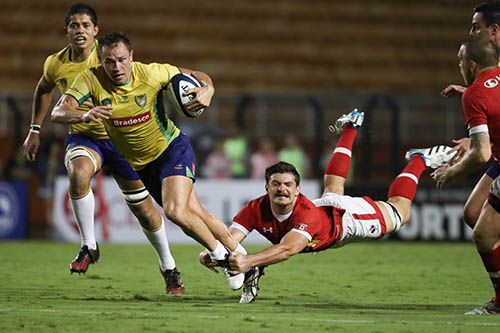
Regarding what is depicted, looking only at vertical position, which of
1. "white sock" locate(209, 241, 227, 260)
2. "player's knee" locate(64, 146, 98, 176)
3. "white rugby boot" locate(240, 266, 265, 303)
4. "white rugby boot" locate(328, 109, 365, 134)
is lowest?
"white rugby boot" locate(240, 266, 265, 303)

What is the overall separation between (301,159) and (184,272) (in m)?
5.78

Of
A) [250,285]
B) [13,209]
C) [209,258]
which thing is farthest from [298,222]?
[13,209]

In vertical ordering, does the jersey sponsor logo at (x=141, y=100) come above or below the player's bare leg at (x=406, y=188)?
above

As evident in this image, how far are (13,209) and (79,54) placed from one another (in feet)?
24.9

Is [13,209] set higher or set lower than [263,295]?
higher

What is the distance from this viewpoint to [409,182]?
830 cm

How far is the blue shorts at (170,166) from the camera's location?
690 cm

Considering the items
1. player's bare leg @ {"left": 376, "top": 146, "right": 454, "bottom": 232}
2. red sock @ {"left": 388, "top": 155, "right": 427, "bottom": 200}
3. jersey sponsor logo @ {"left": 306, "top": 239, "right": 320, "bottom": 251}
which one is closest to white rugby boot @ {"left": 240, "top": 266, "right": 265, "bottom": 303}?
jersey sponsor logo @ {"left": 306, "top": 239, "right": 320, "bottom": 251}

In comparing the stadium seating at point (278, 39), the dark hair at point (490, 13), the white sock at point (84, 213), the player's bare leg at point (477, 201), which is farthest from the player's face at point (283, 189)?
the stadium seating at point (278, 39)

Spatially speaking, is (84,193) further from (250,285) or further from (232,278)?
(250,285)

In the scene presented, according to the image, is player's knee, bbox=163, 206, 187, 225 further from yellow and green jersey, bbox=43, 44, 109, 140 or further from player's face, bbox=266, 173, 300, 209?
yellow and green jersey, bbox=43, 44, 109, 140

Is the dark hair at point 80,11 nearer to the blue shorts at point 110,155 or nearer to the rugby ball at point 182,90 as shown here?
the blue shorts at point 110,155

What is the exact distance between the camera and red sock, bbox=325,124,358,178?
8.30 meters

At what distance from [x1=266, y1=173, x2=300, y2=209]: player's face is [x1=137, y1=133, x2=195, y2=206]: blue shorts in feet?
2.32
